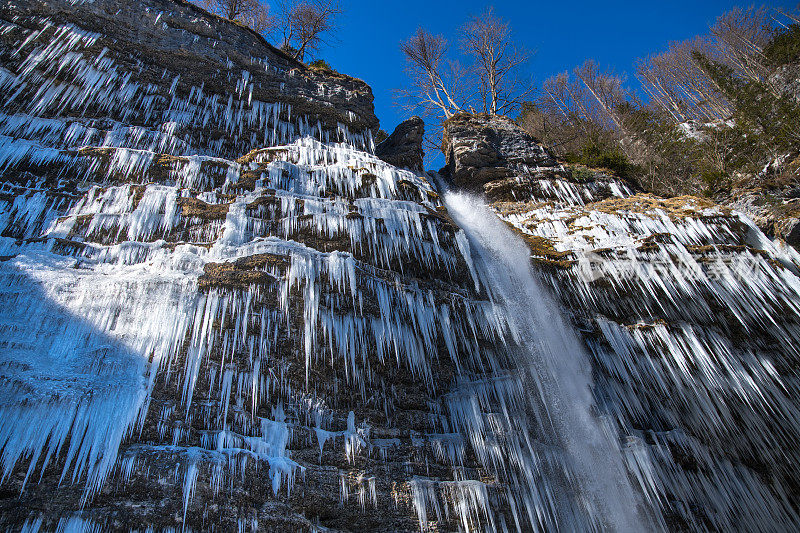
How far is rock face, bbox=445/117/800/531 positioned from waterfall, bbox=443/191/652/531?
0.29m

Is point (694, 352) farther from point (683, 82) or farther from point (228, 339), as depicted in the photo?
point (683, 82)

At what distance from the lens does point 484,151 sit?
1160 cm

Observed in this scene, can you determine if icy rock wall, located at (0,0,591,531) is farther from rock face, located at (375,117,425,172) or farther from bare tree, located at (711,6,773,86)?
bare tree, located at (711,6,773,86)

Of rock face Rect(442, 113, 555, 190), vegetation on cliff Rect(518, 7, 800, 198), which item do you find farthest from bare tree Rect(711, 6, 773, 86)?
rock face Rect(442, 113, 555, 190)

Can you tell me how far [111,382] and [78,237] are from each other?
246cm

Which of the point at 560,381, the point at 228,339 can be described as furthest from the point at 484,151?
the point at 228,339

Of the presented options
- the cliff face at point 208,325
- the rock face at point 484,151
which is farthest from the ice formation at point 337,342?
the rock face at point 484,151

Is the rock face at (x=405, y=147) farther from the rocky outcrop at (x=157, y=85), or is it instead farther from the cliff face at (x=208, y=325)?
the cliff face at (x=208, y=325)

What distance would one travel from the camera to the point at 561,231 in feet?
28.5

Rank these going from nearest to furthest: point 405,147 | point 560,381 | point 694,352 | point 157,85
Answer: point 560,381 → point 694,352 → point 157,85 → point 405,147

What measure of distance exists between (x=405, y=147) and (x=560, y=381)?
7687 mm

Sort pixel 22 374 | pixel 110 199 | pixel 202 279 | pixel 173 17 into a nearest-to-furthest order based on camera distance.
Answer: pixel 22 374 < pixel 202 279 < pixel 110 199 < pixel 173 17

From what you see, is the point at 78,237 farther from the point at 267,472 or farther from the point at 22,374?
the point at 267,472

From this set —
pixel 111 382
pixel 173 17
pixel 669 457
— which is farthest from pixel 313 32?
pixel 669 457
